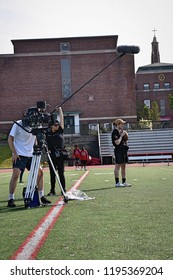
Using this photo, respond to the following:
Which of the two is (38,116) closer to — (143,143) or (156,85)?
(143,143)

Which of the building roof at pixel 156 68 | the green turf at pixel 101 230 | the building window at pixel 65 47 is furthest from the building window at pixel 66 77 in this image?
the green turf at pixel 101 230

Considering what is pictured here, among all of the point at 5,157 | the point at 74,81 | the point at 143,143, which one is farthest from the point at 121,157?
the point at 74,81

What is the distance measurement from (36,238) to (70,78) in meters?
53.8

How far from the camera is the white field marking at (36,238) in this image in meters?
4.23

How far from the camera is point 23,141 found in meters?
7.97

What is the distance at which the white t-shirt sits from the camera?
310 inches

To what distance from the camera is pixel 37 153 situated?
7621 mm

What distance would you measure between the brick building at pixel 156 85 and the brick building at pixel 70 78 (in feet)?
113

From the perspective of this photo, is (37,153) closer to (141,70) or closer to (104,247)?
(104,247)

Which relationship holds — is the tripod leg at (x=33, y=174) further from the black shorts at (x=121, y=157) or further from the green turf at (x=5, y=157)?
the green turf at (x=5, y=157)

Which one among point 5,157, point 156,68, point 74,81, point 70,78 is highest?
point 156,68

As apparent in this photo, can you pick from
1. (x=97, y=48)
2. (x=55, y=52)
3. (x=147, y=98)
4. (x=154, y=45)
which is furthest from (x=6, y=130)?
(x=154, y=45)

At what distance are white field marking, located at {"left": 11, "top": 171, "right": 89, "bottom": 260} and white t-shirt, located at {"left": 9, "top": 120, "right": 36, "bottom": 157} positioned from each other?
1326 millimetres

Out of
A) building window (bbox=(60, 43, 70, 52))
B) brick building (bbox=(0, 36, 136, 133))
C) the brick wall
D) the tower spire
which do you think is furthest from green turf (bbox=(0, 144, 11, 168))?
the tower spire
